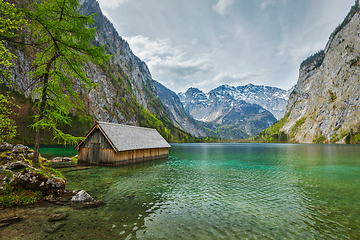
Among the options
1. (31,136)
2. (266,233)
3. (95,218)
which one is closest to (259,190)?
(266,233)

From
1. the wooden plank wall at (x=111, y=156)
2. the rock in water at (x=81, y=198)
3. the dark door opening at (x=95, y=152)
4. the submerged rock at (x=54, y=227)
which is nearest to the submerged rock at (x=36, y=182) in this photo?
the rock in water at (x=81, y=198)

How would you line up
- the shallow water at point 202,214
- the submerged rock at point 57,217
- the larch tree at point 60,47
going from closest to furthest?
the shallow water at point 202,214 → the submerged rock at point 57,217 → the larch tree at point 60,47

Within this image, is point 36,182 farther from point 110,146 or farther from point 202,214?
point 110,146

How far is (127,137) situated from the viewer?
1500 inches

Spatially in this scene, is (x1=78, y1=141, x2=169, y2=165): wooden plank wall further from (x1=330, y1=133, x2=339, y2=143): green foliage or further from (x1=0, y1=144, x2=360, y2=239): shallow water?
(x1=330, y1=133, x2=339, y2=143): green foliage

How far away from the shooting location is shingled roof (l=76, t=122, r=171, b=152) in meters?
33.3

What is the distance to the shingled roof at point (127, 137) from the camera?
109 feet

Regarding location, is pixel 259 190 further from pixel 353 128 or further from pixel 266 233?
pixel 353 128

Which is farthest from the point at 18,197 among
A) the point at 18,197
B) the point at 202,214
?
the point at 202,214

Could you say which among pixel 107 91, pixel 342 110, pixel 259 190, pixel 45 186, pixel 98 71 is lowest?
pixel 259 190

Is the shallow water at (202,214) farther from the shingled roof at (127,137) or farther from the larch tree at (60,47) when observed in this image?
the shingled roof at (127,137)

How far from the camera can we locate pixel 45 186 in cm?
1388

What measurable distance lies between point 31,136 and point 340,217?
4771 inches

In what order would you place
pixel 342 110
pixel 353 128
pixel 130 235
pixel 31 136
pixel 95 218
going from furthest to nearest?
pixel 342 110
pixel 353 128
pixel 31 136
pixel 95 218
pixel 130 235
